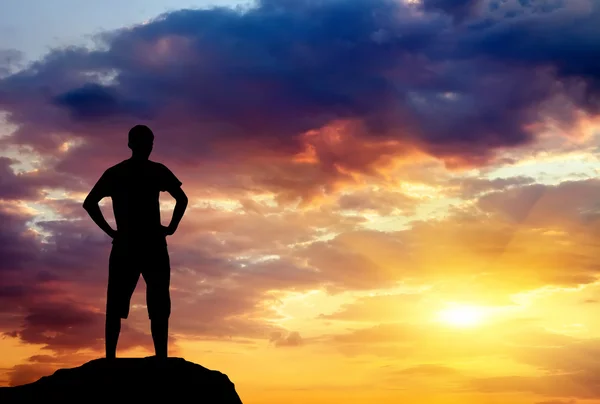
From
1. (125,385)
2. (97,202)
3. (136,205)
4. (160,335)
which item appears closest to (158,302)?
(160,335)

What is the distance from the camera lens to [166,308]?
47.0ft

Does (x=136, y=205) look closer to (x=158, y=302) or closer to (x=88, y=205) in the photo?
(x=88, y=205)

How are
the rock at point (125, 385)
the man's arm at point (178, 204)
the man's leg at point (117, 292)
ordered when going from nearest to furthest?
the rock at point (125, 385), the man's leg at point (117, 292), the man's arm at point (178, 204)

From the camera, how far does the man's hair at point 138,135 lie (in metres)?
14.3

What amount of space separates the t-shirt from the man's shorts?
0.65 feet

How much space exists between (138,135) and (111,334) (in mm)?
3805

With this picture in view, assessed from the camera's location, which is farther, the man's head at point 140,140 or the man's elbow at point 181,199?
the man's elbow at point 181,199

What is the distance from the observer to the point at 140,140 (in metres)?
14.4

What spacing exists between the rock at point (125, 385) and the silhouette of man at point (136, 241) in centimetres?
46

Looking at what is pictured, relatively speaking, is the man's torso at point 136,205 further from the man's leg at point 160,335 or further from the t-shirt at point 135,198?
the man's leg at point 160,335

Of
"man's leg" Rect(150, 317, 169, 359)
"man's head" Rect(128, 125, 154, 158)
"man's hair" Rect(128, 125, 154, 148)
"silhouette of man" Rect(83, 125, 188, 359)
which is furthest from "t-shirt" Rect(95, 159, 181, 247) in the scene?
"man's leg" Rect(150, 317, 169, 359)

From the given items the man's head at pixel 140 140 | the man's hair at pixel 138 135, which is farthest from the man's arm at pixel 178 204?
the man's hair at pixel 138 135

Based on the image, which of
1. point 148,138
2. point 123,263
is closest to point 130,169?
point 148,138

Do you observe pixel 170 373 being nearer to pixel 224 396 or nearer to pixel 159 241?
pixel 224 396
